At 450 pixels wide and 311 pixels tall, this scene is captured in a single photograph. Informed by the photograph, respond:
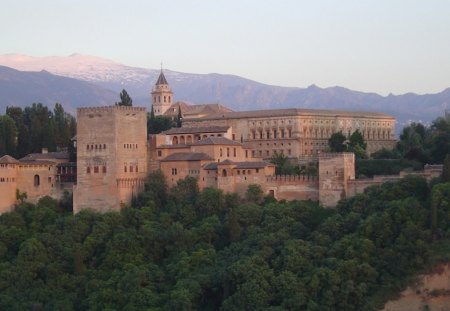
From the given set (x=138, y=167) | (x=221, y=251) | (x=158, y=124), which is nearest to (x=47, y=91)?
(x=158, y=124)

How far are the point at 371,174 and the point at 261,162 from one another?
565cm

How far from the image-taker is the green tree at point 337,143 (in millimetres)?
56112

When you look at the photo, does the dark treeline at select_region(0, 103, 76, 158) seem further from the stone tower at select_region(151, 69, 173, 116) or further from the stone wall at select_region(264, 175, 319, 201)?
the stone tower at select_region(151, 69, 173, 116)

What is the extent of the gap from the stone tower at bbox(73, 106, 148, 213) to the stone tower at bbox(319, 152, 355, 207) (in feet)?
28.4

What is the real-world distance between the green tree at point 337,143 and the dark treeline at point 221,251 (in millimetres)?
9477

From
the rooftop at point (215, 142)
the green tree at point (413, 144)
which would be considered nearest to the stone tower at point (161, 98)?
the green tree at point (413, 144)

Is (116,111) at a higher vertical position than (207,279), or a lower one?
higher

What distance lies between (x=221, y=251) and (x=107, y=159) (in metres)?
7.88

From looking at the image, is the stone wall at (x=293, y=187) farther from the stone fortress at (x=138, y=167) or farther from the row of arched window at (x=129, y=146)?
the row of arched window at (x=129, y=146)

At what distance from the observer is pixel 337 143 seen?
56.2 metres

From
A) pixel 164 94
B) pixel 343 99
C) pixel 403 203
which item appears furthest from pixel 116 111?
pixel 343 99

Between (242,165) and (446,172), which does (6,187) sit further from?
(446,172)

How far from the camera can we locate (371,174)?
2008 inches

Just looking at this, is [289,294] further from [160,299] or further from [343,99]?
[343,99]
